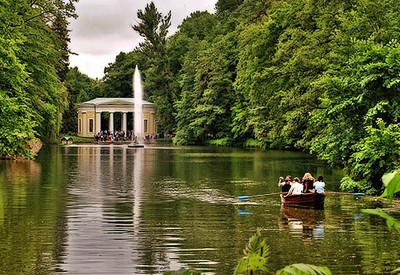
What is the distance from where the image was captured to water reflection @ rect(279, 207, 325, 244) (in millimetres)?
14933

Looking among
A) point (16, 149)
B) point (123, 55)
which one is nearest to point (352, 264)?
point (16, 149)

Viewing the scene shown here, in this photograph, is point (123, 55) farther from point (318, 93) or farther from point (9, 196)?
point (9, 196)

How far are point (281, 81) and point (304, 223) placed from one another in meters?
26.7

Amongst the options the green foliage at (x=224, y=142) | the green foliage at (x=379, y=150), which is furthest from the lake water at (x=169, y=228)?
the green foliage at (x=224, y=142)

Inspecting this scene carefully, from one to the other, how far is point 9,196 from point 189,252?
11.7 metres

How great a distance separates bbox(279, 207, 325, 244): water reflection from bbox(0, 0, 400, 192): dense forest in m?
4.09

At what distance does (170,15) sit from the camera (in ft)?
338

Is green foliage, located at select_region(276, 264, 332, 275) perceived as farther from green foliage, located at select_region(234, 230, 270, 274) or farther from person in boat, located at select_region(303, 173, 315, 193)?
person in boat, located at select_region(303, 173, 315, 193)

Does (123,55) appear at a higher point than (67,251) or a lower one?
higher

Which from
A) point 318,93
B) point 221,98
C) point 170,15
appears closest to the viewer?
point 318,93

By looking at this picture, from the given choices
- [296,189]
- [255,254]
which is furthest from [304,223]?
[255,254]

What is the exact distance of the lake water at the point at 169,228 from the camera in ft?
38.8

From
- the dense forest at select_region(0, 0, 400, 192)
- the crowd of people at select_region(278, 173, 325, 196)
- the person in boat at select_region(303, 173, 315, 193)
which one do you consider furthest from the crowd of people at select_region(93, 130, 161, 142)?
the person in boat at select_region(303, 173, 315, 193)

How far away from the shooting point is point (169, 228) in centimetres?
1603
